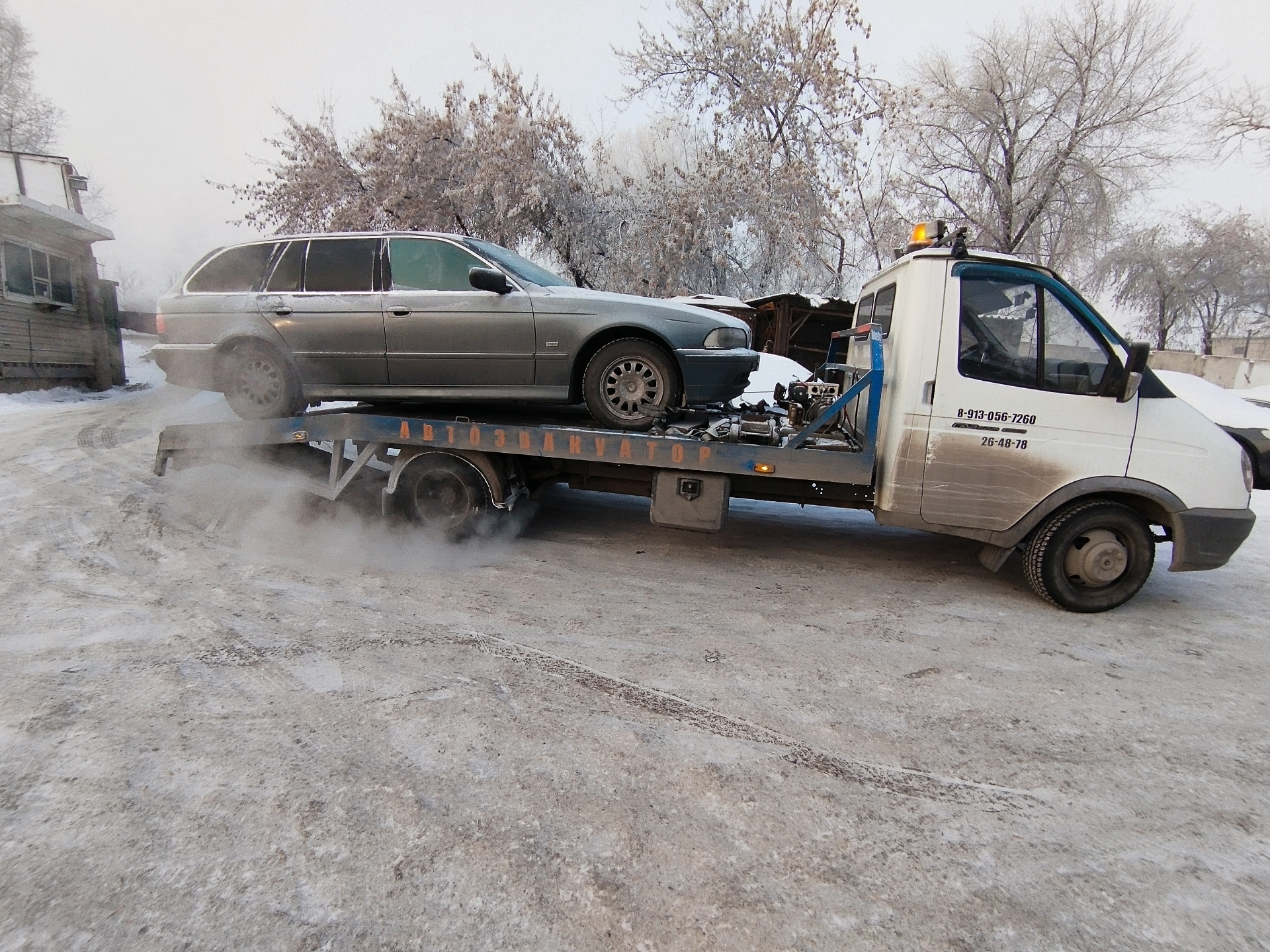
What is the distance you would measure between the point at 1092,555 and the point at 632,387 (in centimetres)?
328

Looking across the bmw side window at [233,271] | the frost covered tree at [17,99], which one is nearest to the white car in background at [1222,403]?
the bmw side window at [233,271]

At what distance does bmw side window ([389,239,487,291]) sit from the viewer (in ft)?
16.7

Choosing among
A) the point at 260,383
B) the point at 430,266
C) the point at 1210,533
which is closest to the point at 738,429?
the point at 430,266

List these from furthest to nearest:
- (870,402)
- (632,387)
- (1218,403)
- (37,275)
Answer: (37,275) < (1218,403) < (632,387) < (870,402)

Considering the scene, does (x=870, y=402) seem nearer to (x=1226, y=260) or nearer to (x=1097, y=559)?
(x=1097, y=559)

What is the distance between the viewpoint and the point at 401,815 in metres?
2.28

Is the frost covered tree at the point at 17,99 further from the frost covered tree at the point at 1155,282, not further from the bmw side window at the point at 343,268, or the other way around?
the frost covered tree at the point at 1155,282

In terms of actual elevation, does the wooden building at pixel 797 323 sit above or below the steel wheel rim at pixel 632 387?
above

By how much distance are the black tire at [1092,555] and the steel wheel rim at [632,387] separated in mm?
2774

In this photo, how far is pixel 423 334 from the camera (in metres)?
5.07

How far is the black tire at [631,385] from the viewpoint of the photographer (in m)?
4.94

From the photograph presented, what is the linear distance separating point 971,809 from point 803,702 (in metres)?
0.82

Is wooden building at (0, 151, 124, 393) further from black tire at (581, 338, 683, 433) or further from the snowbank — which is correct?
the snowbank

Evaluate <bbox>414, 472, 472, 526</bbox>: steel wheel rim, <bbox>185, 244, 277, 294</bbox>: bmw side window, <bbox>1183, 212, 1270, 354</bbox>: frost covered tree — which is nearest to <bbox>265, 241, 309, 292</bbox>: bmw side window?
<bbox>185, 244, 277, 294</bbox>: bmw side window
